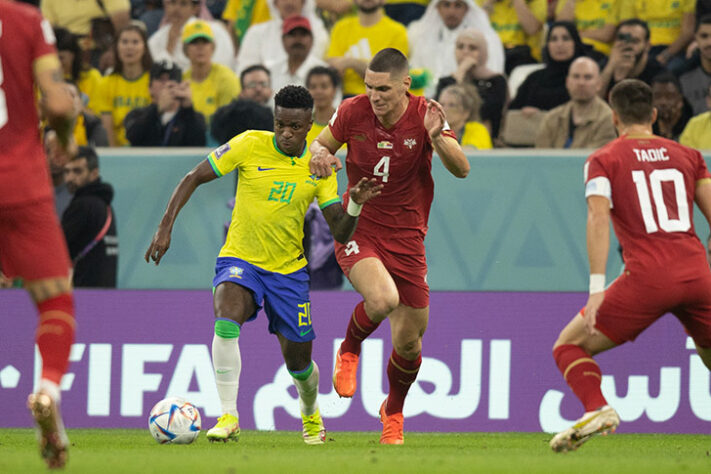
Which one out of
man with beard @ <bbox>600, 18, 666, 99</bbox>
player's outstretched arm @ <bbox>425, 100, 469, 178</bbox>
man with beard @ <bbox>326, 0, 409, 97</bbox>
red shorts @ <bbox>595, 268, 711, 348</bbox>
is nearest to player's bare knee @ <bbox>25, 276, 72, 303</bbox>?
red shorts @ <bbox>595, 268, 711, 348</bbox>

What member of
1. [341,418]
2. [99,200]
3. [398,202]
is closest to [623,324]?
[398,202]

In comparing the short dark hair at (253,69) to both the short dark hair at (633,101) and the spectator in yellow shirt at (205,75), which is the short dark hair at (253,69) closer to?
the spectator in yellow shirt at (205,75)

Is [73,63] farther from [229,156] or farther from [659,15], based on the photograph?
[659,15]

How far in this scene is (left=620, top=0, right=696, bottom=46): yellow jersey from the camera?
12.7 metres

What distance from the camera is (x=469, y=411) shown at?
1010 centimetres

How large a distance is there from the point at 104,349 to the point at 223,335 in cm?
280

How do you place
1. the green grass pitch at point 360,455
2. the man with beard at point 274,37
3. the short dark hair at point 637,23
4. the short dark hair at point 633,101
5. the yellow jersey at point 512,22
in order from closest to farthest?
the green grass pitch at point 360,455, the short dark hair at point 633,101, the short dark hair at point 637,23, the man with beard at point 274,37, the yellow jersey at point 512,22

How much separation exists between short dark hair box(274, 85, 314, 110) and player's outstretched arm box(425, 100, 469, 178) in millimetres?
837

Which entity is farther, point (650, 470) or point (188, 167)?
point (188, 167)

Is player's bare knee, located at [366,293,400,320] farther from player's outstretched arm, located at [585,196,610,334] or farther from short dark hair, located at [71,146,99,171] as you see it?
short dark hair, located at [71,146,99,171]

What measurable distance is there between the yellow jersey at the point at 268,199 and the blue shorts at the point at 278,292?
0.19 feet

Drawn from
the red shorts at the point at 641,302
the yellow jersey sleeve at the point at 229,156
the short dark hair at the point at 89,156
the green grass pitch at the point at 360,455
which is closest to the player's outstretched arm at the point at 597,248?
the red shorts at the point at 641,302

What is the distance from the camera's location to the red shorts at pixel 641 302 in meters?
6.43

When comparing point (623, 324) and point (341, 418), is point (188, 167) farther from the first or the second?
point (623, 324)
